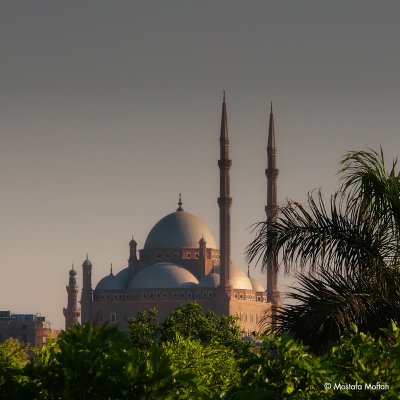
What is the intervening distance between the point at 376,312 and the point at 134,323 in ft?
180

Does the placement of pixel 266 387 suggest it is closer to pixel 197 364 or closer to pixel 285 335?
pixel 285 335

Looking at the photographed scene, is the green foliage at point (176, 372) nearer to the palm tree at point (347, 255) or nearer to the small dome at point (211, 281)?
the palm tree at point (347, 255)

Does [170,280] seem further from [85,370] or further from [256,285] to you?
[85,370]

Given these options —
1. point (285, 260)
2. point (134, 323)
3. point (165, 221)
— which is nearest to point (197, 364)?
point (285, 260)

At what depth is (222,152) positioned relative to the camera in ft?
527

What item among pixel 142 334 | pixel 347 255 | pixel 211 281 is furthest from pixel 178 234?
pixel 347 255

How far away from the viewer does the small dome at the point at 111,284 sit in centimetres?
18650

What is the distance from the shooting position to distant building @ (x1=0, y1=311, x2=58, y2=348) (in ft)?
621

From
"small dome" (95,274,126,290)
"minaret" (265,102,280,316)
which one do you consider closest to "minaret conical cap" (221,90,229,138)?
"minaret" (265,102,280,316)

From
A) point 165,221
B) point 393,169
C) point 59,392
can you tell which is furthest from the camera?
point 165,221

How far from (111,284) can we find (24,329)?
44.8 ft

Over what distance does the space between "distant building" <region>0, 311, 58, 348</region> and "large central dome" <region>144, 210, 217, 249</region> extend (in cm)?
1812

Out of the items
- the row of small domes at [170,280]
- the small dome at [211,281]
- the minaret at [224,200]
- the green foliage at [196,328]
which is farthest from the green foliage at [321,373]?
the small dome at [211,281]

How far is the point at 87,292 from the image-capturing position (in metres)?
187
